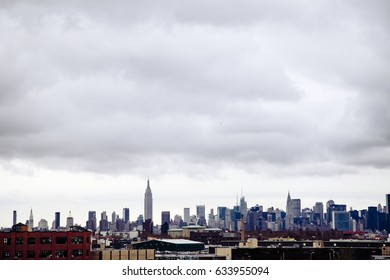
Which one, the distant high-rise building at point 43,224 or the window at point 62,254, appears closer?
the window at point 62,254

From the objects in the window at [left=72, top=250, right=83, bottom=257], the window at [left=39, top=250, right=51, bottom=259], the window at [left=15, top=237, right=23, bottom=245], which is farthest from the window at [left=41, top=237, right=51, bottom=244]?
the window at [left=72, top=250, right=83, bottom=257]

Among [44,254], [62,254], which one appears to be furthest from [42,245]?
[62,254]

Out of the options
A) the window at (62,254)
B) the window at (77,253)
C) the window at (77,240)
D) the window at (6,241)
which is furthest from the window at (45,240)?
the window at (6,241)

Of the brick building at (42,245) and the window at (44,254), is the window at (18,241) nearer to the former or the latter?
the brick building at (42,245)

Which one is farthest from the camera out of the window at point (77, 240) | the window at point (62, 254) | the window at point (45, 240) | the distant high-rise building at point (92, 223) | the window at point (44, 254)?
the distant high-rise building at point (92, 223)

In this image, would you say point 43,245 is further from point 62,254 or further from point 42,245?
point 62,254

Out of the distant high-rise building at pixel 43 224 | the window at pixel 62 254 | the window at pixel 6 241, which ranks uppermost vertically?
the distant high-rise building at pixel 43 224

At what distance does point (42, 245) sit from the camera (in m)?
60.3

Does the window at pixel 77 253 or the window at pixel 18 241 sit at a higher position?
the window at pixel 18 241

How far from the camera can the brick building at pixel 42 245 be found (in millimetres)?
59406
